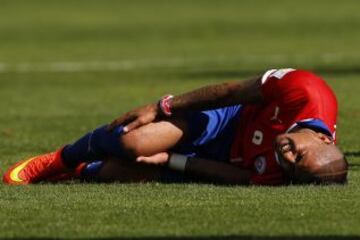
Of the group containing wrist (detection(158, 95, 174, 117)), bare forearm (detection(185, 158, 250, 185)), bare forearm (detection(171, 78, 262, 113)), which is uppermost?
bare forearm (detection(171, 78, 262, 113))

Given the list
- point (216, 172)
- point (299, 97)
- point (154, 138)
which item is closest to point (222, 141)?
point (216, 172)

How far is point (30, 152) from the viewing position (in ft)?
43.8

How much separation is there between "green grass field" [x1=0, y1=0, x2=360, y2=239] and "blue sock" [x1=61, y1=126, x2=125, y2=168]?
0.30 meters

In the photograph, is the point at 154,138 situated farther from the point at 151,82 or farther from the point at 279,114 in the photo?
the point at 151,82

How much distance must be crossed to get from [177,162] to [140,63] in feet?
61.6

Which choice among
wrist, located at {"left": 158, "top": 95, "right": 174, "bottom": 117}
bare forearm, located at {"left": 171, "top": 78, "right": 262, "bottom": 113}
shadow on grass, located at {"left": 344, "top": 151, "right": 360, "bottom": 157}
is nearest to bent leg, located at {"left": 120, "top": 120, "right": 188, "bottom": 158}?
wrist, located at {"left": 158, "top": 95, "right": 174, "bottom": 117}

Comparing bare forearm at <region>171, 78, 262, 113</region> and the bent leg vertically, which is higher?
bare forearm at <region>171, 78, 262, 113</region>

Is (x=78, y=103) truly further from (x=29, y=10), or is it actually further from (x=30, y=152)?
(x=29, y=10)

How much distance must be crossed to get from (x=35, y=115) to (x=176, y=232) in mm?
10291

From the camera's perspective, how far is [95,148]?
10.5 meters

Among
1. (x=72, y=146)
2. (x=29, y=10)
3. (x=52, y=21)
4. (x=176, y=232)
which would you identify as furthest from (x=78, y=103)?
(x=29, y=10)

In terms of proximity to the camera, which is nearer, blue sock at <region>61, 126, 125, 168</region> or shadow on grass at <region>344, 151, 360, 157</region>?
blue sock at <region>61, 126, 125, 168</region>

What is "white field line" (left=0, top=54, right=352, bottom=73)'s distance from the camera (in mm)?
27781

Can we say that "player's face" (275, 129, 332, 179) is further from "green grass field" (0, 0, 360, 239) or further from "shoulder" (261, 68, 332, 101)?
"shoulder" (261, 68, 332, 101)
